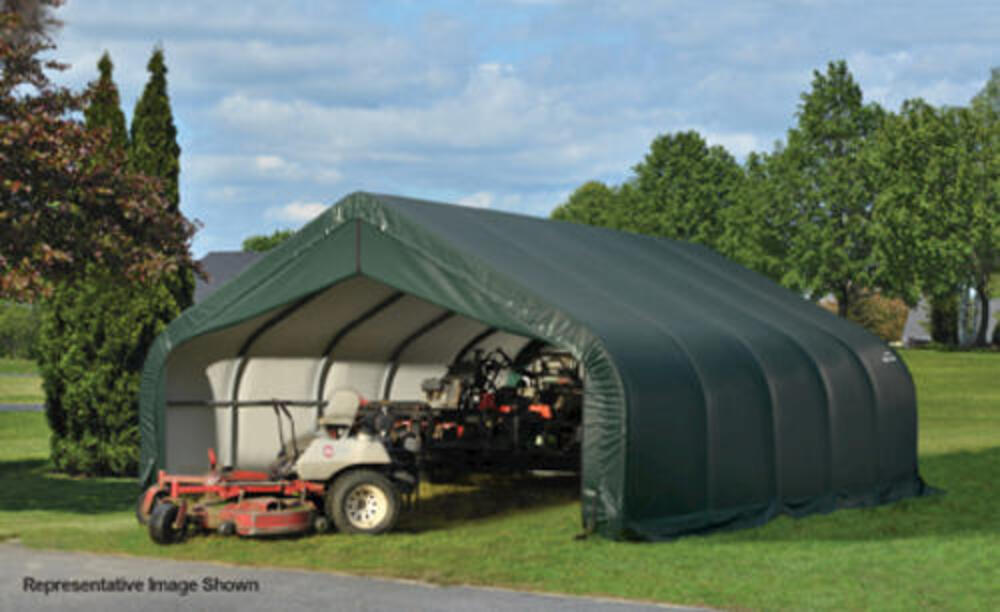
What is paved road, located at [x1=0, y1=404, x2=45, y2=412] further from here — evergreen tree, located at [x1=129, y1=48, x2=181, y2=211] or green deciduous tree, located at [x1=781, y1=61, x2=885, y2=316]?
green deciduous tree, located at [x1=781, y1=61, x2=885, y2=316]

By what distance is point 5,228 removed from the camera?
54.2ft

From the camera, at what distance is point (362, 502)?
13.0 meters

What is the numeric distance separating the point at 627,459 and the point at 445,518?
3273mm

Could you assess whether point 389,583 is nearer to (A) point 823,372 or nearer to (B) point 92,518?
(B) point 92,518

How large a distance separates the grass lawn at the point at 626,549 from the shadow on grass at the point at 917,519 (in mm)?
26

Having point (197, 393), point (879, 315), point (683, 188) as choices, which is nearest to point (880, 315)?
point (879, 315)

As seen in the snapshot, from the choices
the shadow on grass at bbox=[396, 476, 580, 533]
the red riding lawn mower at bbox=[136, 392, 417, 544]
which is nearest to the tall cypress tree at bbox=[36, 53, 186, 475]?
the shadow on grass at bbox=[396, 476, 580, 533]

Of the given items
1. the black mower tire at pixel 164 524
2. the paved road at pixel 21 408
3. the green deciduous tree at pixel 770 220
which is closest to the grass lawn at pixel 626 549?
the black mower tire at pixel 164 524

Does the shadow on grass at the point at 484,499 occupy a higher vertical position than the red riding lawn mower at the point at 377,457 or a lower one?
lower

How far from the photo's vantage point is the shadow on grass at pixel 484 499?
47.9 ft

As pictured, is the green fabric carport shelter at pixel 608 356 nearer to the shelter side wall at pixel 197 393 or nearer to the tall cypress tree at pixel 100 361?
the shelter side wall at pixel 197 393

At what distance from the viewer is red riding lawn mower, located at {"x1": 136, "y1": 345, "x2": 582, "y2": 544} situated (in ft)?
41.3

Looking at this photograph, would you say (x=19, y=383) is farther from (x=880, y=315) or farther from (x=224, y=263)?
A: (x=880, y=315)

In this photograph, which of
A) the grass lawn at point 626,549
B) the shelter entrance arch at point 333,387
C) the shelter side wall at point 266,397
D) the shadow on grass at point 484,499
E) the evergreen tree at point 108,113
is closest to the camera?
the grass lawn at point 626,549
